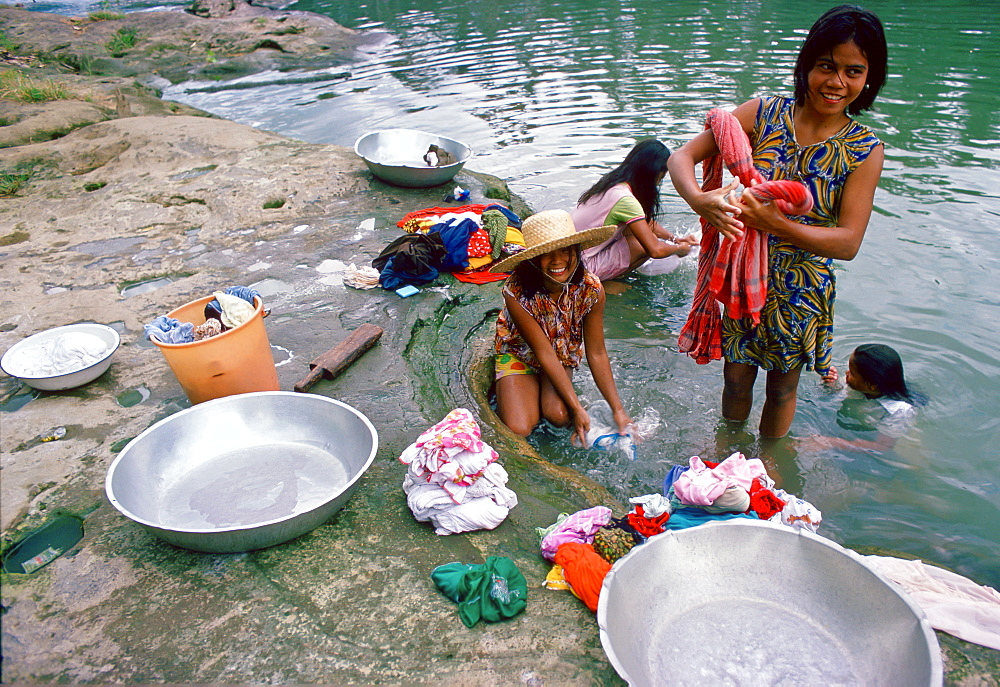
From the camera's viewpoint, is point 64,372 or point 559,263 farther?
point 64,372

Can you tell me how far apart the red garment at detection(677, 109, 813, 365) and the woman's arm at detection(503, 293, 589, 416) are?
0.71 metres

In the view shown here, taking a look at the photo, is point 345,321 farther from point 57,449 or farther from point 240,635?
point 240,635

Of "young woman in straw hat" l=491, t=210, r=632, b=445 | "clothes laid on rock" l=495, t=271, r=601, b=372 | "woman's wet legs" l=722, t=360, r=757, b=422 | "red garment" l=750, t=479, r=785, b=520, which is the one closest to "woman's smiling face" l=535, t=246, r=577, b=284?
"young woman in straw hat" l=491, t=210, r=632, b=445

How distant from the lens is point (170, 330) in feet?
9.73

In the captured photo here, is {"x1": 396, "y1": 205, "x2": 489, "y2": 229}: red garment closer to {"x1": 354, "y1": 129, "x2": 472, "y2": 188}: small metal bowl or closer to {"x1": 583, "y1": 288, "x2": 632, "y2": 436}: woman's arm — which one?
{"x1": 354, "y1": 129, "x2": 472, "y2": 188}: small metal bowl

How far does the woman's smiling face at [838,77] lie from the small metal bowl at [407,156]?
159 inches

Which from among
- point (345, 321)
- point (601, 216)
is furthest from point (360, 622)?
point (601, 216)

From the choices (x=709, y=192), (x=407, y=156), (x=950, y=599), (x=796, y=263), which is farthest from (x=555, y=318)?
(x=407, y=156)

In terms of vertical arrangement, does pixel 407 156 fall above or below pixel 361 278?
above

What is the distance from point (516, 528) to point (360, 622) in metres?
0.72

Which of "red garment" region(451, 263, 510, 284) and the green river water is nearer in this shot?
the green river water

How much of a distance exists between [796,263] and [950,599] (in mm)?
1302

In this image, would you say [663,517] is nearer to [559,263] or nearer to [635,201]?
[559,263]

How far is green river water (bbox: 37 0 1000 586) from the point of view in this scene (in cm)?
329
